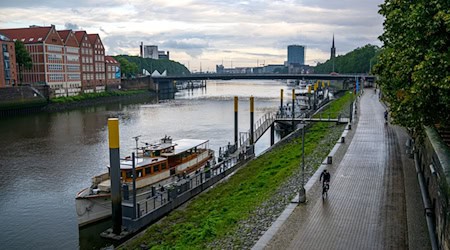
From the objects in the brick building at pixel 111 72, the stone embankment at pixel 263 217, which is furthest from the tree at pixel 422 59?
the brick building at pixel 111 72

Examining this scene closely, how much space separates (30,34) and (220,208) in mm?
101380

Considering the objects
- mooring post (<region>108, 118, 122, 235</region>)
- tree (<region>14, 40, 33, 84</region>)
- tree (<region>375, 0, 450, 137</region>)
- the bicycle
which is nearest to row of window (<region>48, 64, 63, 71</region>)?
tree (<region>14, 40, 33, 84</region>)

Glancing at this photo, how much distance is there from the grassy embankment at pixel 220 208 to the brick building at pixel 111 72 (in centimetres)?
11081

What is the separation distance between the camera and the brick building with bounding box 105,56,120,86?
459 ft

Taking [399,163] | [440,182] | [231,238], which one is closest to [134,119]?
[399,163]

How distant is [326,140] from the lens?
43688 mm

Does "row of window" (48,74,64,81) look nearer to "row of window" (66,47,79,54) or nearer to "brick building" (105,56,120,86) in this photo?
"row of window" (66,47,79,54)

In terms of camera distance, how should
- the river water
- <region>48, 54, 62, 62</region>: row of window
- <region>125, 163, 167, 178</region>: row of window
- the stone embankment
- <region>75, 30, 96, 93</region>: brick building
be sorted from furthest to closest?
<region>75, 30, 96, 93</region>: brick building
<region>48, 54, 62, 62</region>: row of window
<region>125, 163, 167, 178</region>: row of window
the river water
the stone embankment

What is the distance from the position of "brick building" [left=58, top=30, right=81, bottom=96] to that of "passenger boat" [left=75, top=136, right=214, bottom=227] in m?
85.8

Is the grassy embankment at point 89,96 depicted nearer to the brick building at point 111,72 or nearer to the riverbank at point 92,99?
the riverbank at point 92,99

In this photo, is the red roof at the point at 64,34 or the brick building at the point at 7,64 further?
the red roof at the point at 64,34

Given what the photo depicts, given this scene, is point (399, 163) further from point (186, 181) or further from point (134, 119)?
point (134, 119)

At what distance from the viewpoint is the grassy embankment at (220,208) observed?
70.6ft

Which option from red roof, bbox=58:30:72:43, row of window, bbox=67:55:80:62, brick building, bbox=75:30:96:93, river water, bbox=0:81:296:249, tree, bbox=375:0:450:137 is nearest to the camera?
tree, bbox=375:0:450:137
